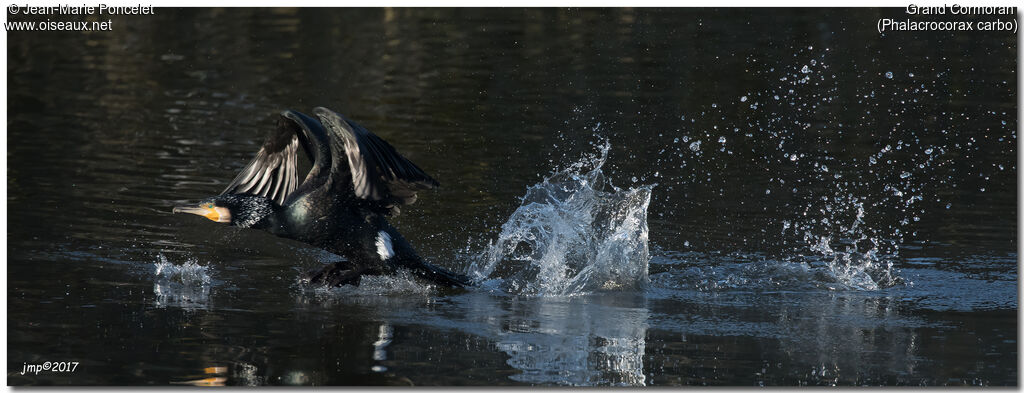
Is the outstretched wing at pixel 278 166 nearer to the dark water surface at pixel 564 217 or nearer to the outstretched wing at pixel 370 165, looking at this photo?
the dark water surface at pixel 564 217

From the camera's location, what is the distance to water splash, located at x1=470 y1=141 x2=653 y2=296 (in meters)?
7.62

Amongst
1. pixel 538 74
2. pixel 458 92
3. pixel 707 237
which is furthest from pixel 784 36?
pixel 707 237

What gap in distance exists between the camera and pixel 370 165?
22.2 feet

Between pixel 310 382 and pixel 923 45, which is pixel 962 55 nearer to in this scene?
pixel 923 45

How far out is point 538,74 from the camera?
16188mm

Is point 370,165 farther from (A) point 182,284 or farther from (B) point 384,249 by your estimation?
(A) point 182,284

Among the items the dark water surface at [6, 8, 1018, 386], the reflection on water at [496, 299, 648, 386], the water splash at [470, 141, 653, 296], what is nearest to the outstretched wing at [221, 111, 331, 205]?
the dark water surface at [6, 8, 1018, 386]

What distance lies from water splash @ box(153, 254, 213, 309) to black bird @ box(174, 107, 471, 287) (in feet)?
1.57

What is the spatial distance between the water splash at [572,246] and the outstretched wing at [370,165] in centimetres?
81

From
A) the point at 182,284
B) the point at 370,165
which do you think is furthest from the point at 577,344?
the point at 182,284

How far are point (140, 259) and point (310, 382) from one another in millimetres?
2716

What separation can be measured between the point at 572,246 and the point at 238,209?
2056 millimetres

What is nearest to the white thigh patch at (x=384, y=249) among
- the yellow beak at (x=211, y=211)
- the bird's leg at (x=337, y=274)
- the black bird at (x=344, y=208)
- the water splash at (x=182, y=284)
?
the black bird at (x=344, y=208)

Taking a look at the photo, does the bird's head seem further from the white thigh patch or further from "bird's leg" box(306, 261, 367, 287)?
the white thigh patch
